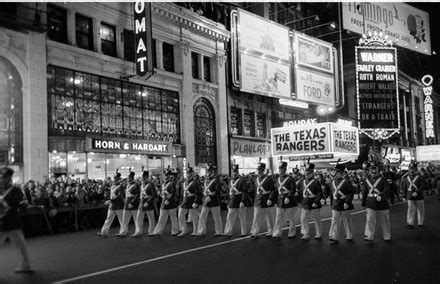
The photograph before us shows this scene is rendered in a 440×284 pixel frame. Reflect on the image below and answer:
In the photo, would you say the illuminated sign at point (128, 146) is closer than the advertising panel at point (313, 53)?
Yes

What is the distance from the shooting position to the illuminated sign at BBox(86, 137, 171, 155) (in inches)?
939

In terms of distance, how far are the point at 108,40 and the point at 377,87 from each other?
21905 mm

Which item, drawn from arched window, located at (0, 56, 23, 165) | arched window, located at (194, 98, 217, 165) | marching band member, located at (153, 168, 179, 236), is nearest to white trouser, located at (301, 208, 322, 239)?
marching band member, located at (153, 168, 179, 236)

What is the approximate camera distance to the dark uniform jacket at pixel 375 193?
12984 mm

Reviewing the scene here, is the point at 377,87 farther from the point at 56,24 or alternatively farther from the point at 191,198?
the point at 191,198

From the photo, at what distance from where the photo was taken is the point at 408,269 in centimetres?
923

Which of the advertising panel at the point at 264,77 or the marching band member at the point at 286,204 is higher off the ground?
the advertising panel at the point at 264,77

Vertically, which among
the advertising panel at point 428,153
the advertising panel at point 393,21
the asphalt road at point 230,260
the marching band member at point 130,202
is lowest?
the asphalt road at point 230,260

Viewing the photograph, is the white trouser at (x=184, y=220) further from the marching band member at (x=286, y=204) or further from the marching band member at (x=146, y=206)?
the marching band member at (x=286, y=204)

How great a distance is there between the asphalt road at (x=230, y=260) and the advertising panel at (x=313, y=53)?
26.6 metres

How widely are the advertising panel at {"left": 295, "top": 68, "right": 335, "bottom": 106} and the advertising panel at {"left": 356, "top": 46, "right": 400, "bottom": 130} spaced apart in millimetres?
3903

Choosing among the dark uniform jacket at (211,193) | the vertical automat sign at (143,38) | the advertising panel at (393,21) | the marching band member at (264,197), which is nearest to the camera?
the marching band member at (264,197)

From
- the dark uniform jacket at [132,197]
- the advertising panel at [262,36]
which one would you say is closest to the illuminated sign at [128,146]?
the dark uniform jacket at [132,197]

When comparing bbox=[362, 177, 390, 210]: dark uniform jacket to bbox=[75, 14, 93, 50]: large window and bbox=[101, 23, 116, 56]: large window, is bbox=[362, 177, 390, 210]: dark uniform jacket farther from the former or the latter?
bbox=[101, 23, 116, 56]: large window
